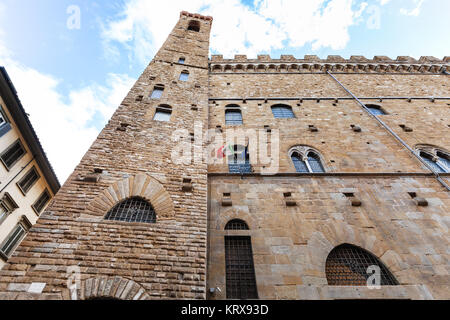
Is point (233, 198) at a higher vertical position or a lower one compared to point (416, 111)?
lower

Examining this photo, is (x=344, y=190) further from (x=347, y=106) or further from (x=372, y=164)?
(x=347, y=106)

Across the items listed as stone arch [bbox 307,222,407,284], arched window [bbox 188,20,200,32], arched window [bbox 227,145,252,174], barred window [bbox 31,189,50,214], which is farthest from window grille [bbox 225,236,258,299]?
arched window [bbox 188,20,200,32]

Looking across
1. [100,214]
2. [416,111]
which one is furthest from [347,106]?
[100,214]

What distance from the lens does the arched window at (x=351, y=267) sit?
4281 millimetres

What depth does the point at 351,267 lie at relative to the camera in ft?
14.6

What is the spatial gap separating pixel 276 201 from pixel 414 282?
299 centimetres

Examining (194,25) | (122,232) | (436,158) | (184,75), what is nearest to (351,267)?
(122,232)

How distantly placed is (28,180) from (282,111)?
42.5ft

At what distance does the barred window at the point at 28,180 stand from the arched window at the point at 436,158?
16.8m

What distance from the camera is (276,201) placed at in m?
5.56

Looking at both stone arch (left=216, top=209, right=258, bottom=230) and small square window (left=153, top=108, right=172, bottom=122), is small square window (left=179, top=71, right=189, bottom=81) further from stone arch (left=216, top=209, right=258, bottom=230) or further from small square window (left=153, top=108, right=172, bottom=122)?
stone arch (left=216, top=209, right=258, bottom=230)

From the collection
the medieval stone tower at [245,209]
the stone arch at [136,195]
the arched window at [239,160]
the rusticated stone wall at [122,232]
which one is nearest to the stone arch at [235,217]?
the medieval stone tower at [245,209]

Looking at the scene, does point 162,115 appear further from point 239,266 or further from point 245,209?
point 239,266

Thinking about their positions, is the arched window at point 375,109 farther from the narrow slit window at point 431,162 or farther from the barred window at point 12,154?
the barred window at point 12,154
